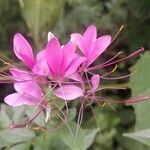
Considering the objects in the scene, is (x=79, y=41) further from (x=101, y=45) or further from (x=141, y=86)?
(x=141, y=86)

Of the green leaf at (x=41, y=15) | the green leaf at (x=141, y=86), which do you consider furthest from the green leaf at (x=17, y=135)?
the green leaf at (x=41, y=15)

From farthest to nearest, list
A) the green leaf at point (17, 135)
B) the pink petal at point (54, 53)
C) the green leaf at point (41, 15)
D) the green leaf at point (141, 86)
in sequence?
the green leaf at point (41, 15) < the green leaf at point (141, 86) < the green leaf at point (17, 135) < the pink petal at point (54, 53)

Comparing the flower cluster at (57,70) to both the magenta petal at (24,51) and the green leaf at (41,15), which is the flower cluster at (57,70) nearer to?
the magenta petal at (24,51)

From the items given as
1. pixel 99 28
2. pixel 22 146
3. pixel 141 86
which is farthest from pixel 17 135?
pixel 99 28

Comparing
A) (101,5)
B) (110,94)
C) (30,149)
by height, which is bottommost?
(30,149)

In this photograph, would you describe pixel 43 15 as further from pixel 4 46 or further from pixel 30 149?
pixel 30 149

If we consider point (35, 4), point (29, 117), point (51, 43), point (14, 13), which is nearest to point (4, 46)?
point (14, 13)
